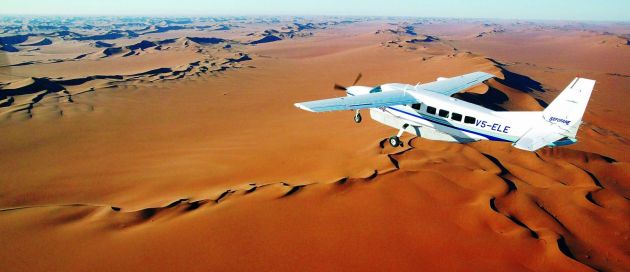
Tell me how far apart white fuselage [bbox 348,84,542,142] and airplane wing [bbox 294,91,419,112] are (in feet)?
2.35

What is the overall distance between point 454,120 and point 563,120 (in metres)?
3.96

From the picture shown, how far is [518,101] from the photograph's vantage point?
27297 mm

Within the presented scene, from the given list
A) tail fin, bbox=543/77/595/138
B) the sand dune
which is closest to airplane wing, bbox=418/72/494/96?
the sand dune

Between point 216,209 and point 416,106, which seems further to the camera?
point 416,106

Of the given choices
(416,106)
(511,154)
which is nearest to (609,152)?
(511,154)

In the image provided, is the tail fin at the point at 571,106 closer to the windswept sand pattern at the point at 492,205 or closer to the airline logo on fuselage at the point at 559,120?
the airline logo on fuselage at the point at 559,120

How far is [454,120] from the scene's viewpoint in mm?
14859

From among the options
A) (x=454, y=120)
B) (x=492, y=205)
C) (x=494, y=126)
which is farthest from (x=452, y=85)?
(x=492, y=205)

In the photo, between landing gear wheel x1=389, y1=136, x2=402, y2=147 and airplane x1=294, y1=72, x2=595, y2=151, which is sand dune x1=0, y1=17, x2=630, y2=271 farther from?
airplane x1=294, y1=72, x2=595, y2=151

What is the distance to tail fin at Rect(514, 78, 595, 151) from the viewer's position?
11.9 meters

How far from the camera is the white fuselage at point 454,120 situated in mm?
13750

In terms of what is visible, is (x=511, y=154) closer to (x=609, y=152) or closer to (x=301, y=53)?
(x=609, y=152)

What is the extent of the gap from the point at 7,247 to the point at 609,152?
24555mm

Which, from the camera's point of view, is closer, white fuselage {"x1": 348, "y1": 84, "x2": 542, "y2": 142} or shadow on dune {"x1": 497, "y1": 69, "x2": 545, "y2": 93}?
white fuselage {"x1": 348, "y1": 84, "x2": 542, "y2": 142}
